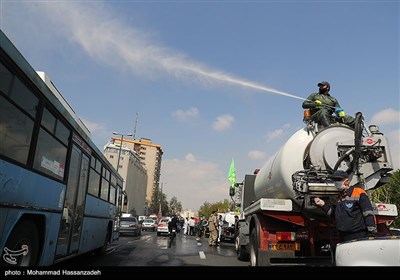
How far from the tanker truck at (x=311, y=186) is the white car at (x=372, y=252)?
3.15 metres

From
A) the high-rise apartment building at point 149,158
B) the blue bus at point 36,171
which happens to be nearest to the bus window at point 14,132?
the blue bus at point 36,171

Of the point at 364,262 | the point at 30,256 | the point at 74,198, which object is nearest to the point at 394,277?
the point at 364,262

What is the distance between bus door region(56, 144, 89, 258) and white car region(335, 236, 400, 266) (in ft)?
16.7

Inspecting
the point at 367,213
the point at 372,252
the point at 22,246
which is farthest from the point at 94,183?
the point at 372,252

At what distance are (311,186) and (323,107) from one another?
2.16m

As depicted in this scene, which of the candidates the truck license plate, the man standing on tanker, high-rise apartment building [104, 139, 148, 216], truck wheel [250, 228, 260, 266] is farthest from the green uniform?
high-rise apartment building [104, 139, 148, 216]

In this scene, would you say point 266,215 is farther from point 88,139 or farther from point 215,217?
point 215,217

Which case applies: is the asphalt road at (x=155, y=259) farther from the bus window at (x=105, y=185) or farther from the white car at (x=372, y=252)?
the white car at (x=372, y=252)

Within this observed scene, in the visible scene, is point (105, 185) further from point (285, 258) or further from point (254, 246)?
point (285, 258)

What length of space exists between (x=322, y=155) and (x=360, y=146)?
0.75 meters

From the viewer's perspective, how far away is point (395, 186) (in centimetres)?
3912

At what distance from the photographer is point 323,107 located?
7699 mm

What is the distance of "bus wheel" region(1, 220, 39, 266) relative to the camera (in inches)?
169

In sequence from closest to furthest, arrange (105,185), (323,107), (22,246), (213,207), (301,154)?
(22,246) < (301,154) < (323,107) < (105,185) < (213,207)
